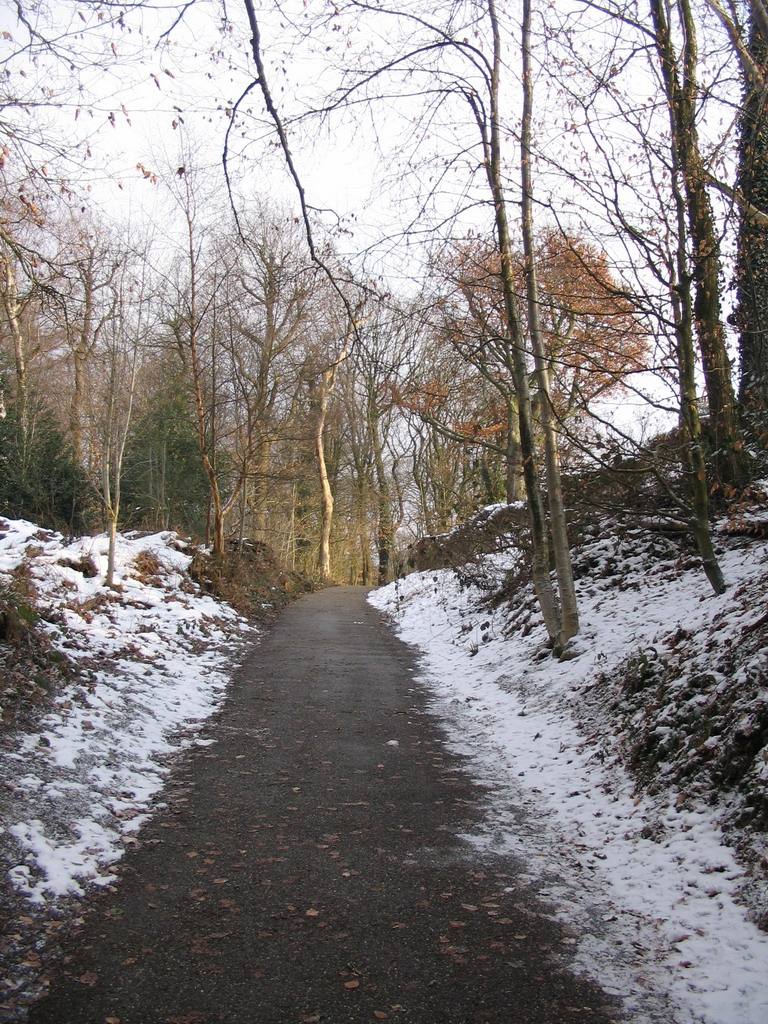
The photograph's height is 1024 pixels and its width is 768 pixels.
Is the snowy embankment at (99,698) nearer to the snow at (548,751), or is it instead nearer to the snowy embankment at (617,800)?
the snow at (548,751)

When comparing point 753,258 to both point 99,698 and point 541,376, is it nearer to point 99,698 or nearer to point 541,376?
point 541,376

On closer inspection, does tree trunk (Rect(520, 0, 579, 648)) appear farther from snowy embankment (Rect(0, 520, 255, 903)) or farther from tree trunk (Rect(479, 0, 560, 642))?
snowy embankment (Rect(0, 520, 255, 903))

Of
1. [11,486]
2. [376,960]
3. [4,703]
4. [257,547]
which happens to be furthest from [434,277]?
[257,547]

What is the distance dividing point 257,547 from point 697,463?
55.8 ft

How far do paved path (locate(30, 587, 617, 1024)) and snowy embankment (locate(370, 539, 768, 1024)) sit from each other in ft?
0.88

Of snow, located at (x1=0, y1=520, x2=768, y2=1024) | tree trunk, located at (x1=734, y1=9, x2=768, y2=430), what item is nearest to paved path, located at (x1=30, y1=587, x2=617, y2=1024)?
snow, located at (x1=0, y1=520, x2=768, y2=1024)

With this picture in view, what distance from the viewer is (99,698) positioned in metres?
6.59

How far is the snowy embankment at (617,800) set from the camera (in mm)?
3061

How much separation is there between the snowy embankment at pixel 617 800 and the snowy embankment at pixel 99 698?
2.52m

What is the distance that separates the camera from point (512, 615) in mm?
11602

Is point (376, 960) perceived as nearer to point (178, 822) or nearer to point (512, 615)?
point (178, 822)

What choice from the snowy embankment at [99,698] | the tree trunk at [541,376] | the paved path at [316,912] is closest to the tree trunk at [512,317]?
the tree trunk at [541,376]

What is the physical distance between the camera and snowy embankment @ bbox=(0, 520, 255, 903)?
409 cm

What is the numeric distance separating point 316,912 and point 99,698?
12.6 feet
